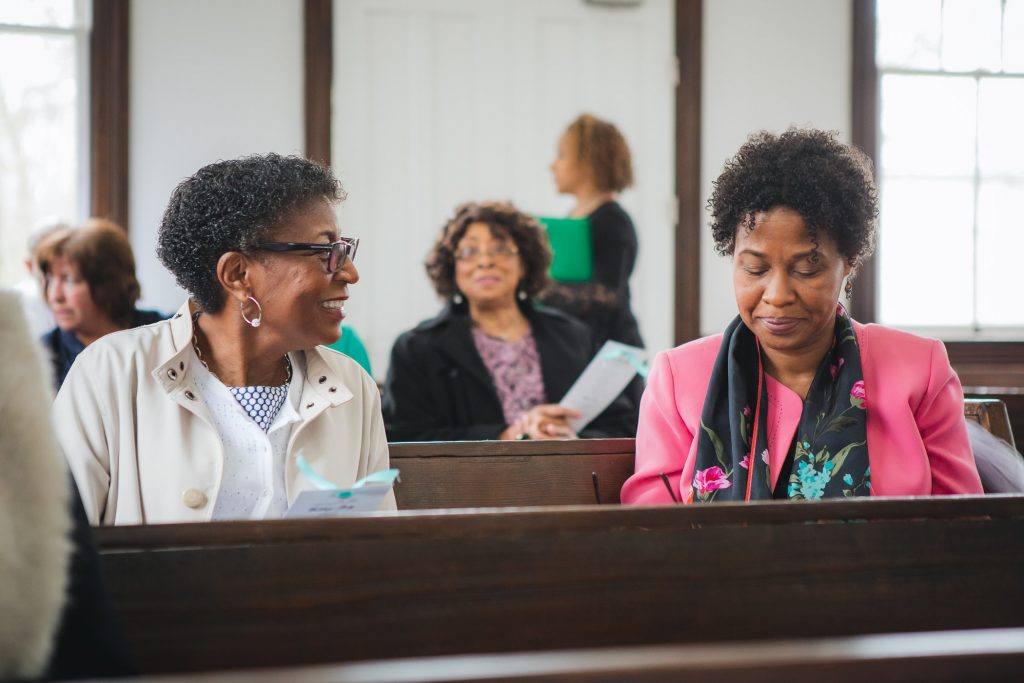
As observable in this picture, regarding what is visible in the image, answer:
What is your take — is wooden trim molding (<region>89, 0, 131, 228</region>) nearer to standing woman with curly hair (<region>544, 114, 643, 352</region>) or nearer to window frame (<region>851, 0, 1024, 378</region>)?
standing woman with curly hair (<region>544, 114, 643, 352</region>)

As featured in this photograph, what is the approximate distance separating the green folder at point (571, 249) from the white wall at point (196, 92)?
1399 mm

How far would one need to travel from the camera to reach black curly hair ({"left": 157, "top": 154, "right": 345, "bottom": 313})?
1864 mm

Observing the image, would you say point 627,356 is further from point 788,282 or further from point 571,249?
point 571,249

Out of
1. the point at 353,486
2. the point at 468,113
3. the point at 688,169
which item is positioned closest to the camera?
the point at 353,486

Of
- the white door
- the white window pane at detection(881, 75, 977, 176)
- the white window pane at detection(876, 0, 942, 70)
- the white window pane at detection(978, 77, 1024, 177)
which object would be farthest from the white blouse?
the white window pane at detection(978, 77, 1024, 177)

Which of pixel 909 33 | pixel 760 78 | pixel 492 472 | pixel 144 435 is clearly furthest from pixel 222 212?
pixel 909 33

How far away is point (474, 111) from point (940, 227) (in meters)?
2.53

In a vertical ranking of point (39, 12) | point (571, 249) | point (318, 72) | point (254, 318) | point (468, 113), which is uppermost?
point (39, 12)

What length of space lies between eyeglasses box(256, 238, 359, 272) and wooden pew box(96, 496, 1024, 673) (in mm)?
853

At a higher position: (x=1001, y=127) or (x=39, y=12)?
(x=39, y=12)

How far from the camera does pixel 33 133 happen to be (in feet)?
14.4

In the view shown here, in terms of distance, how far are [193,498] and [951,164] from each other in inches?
180

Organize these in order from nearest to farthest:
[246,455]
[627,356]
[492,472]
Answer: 1. [246,455]
2. [492,472]
3. [627,356]

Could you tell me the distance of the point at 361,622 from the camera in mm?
1117
